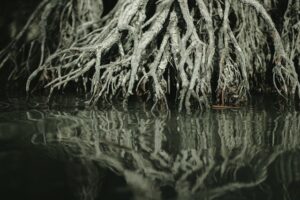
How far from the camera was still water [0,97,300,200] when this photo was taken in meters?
2.49

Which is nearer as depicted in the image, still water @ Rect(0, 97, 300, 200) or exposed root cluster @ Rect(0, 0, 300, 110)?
still water @ Rect(0, 97, 300, 200)

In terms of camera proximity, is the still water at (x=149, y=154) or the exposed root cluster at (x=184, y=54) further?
the exposed root cluster at (x=184, y=54)

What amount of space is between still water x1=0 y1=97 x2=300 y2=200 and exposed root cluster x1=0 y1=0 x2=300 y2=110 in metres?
Answer: 0.32

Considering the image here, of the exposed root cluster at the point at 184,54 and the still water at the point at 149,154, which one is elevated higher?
the exposed root cluster at the point at 184,54

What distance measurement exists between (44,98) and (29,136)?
161 centimetres

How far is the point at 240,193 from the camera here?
2471 millimetres

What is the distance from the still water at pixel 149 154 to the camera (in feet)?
8.18

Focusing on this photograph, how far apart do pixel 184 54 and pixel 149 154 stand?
1590mm

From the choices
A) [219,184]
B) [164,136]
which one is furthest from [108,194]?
[164,136]

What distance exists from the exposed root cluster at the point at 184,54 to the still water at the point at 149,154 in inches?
12.7

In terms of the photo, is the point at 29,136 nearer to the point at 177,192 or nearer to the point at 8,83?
the point at 177,192

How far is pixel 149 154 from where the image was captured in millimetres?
3027

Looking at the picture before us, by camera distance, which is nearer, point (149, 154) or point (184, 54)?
point (149, 154)

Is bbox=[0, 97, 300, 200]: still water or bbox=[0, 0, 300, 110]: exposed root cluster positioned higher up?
bbox=[0, 0, 300, 110]: exposed root cluster
